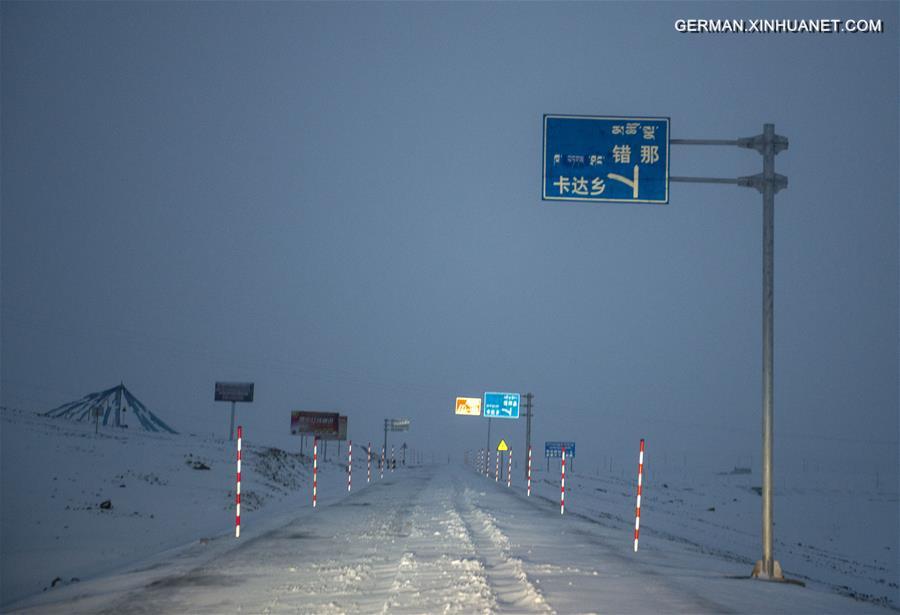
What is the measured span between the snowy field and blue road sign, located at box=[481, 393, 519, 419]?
111 ft

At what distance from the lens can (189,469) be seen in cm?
3375

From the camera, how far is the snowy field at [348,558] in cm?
863

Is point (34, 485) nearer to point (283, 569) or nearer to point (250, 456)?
point (283, 569)

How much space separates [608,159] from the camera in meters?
13.8

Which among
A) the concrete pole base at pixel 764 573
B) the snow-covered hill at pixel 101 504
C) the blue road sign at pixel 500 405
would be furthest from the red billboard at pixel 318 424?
the concrete pole base at pixel 764 573

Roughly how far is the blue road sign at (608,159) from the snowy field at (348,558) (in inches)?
224

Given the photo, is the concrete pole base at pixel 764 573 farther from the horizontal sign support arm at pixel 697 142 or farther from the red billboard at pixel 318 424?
the red billboard at pixel 318 424

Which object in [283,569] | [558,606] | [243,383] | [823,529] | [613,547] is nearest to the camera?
[558,606]

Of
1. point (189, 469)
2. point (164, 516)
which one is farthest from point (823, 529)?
point (164, 516)

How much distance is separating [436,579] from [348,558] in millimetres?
2513

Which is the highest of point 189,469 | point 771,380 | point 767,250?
point 767,250

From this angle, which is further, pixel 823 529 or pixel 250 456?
pixel 250 456

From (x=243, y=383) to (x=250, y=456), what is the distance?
4883cm

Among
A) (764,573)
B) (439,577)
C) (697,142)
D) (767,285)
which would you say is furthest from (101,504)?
(767,285)
